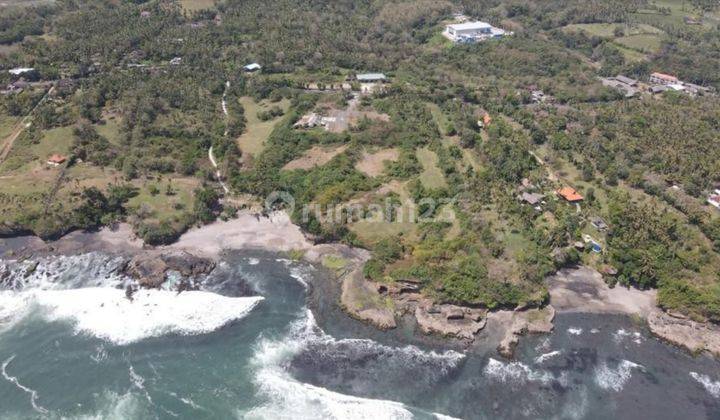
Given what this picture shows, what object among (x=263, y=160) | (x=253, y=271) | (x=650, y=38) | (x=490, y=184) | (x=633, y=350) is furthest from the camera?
(x=650, y=38)

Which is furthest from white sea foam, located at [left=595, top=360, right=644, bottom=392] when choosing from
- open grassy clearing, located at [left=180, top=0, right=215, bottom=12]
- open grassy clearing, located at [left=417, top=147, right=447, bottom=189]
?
open grassy clearing, located at [left=180, top=0, right=215, bottom=12]

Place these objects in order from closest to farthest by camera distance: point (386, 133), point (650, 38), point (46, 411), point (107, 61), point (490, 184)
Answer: point (46, 411)
point (490, 184)
point (386, 133)
point (107, 61)
point (650, 38)

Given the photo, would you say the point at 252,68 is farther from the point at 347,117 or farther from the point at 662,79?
the point at 662,79

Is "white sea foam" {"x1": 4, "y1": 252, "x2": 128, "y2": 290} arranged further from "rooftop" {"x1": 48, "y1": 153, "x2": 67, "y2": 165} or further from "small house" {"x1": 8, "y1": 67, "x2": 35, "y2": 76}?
"small house" {"x1": 8, "y1": 67, "x2": 35, "y2": 76}

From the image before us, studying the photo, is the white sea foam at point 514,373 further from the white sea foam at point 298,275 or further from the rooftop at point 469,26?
the rooftop at point 469,26

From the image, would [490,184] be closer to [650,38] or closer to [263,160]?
[263,160]

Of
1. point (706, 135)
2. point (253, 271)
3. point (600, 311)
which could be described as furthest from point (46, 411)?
point (706, 135)
